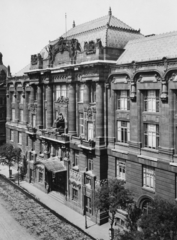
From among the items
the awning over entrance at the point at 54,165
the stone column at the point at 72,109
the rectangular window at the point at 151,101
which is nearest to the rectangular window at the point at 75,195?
the awning over entrance at the point at 54,165

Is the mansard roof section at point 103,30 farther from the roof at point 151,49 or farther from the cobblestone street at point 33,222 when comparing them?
the cobblestone street at point 33,222

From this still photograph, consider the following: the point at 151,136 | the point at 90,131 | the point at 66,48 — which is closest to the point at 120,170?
the point at 151,136

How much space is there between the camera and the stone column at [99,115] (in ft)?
127

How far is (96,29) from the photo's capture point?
44000 mm

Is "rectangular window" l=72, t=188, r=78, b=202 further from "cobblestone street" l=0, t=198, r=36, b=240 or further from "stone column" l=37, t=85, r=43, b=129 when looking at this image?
"stone column" l=37, t=85, r=43, b=129

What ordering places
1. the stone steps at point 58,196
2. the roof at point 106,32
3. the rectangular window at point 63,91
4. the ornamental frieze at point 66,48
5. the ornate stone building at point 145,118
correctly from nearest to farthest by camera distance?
1. the ornate stone building at point 145,118
2. the roof at point 106,32
3. the ornamental frieze at point 66,48
4. the stone steps at point 58,196
5. the rectangular window at point 63,91

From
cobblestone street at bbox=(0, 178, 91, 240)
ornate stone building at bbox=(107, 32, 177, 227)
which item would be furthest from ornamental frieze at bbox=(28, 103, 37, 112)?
ornate stone building at bbox=(107, 32, 177, 227)

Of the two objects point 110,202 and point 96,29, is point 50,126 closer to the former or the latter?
point 96,29

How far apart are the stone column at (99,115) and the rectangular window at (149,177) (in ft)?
25.4

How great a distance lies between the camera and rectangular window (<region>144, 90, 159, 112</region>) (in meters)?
32.9

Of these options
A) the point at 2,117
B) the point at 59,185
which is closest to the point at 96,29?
the point at 59,185

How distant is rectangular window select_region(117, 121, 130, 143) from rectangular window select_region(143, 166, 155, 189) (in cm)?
485

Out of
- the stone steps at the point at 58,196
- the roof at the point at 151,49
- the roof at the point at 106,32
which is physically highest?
the roof at the point at 106,32

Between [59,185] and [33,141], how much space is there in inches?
478
